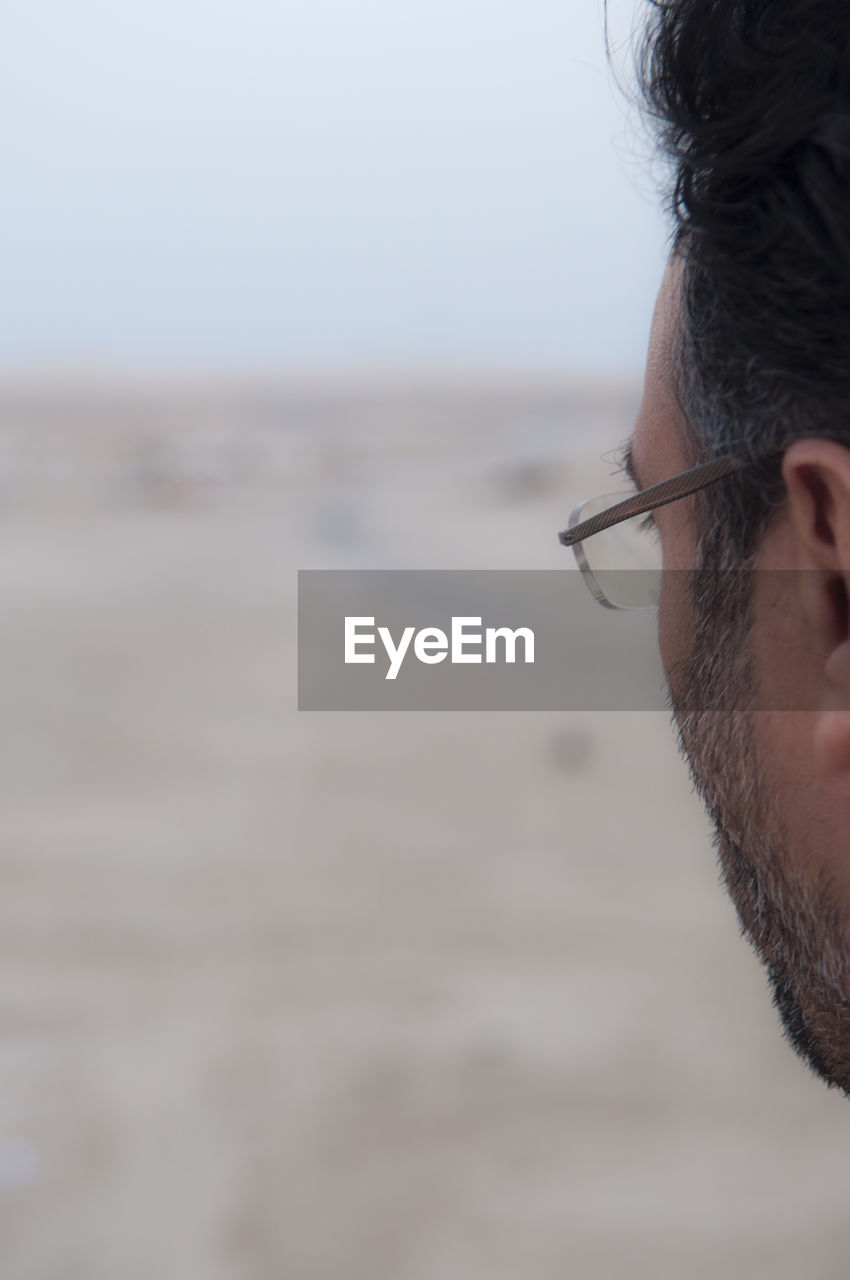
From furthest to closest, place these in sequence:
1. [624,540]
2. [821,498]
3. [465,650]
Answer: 1. [465,650]
2. [624,540]
3. [821,498]

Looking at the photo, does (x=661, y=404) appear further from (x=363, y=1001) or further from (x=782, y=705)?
(x=363, y=1001)

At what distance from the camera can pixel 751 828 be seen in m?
1.14

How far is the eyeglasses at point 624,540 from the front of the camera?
3.72ft

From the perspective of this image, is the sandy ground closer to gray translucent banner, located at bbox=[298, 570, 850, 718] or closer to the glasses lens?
gray translucent banner, located at bbox=[298, 570, 850, 718]

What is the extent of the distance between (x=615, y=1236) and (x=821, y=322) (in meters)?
2.53

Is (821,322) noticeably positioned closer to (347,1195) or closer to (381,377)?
(347,1195)

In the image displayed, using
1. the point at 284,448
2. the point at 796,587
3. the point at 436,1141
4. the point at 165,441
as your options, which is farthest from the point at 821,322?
the point at 165,441

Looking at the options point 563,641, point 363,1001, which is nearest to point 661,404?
point 363,1001

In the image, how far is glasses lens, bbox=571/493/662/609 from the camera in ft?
4.61

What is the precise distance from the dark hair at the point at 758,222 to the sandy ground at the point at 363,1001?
2.31 meters

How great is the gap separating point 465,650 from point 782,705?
27.4ft

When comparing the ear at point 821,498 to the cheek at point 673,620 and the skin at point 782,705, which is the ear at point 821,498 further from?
the cheek at point 673,620

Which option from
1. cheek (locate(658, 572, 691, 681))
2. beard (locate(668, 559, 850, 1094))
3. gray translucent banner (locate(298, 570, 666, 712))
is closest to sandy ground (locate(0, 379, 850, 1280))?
gray translucent banner (locate(298, 570, 666, 712))

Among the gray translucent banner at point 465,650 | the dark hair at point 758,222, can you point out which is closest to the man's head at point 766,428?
the dark hair at point 758,222
